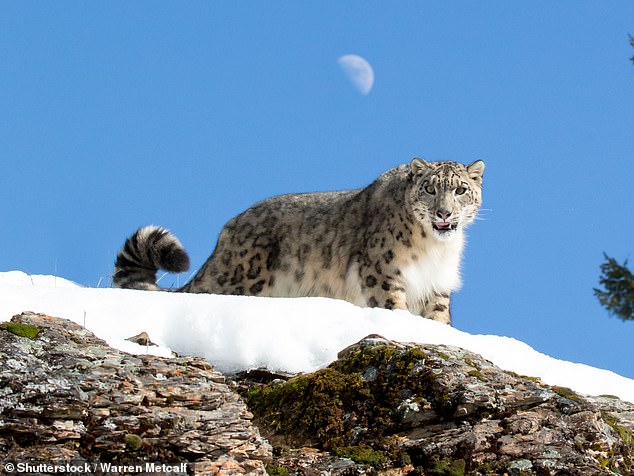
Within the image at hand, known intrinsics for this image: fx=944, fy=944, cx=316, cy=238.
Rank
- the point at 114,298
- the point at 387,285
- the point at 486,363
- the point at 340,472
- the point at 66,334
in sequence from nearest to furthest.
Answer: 1. the point at 340,472
2. the point at 66,334
3. the point at 486,363
4. the point at 114,298
5. the point at 387,285

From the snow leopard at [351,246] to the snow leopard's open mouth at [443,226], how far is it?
13 millimetres

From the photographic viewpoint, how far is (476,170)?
12375mm

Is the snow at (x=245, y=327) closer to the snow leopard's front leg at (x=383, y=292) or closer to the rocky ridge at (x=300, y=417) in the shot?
the rocky ridge at (x=300, y=417)

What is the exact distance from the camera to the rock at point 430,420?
481 cm

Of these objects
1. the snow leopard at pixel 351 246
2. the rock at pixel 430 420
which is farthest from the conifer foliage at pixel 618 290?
the rock at pixel 430 420

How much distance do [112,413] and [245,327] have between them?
1817mm

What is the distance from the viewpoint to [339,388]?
5340mm

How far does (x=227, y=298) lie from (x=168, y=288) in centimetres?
702

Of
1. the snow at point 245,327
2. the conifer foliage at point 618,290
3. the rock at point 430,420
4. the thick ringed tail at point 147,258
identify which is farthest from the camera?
the conifer foliage at point 618,290

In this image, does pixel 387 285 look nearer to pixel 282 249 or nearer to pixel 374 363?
pixel 282 249

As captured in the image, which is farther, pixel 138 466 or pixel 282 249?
pixel 282 249

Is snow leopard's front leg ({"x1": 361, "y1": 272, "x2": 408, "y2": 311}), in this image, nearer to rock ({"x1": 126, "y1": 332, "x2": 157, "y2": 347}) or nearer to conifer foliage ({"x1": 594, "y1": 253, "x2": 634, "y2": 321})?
rock ({"x1": 126, "y1": 332, "x2": 157, "y2": 347})

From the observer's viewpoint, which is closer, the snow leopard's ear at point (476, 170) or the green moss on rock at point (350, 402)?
the green moss on rock at point (350, 402)

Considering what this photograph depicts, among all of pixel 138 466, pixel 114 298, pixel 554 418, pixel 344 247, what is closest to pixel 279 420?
pixel 138 466
